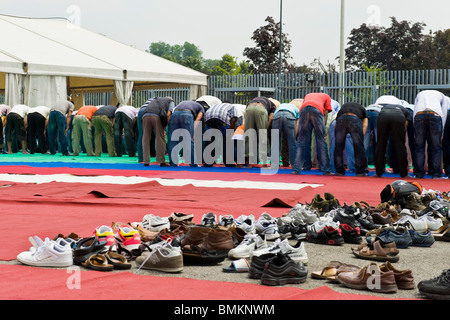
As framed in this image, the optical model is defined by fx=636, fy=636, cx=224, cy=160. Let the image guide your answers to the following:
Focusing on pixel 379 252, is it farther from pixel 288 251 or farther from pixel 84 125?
pixel 84 125

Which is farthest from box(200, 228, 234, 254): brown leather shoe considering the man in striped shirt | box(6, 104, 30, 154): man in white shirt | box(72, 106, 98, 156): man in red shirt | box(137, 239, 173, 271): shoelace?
box(6, 104, 30, 154): man in white shirt

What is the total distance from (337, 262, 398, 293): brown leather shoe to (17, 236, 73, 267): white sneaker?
185 cm

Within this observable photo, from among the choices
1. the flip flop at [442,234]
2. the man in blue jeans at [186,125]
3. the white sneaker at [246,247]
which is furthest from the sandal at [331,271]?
the man in blue jeans at [186,125]

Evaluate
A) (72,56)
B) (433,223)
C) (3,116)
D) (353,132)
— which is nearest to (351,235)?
(433,223)

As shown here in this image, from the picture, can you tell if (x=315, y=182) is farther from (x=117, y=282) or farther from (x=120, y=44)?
(x=120, y=44)

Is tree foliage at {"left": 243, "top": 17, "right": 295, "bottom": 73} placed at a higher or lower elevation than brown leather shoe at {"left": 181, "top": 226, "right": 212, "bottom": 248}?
higher

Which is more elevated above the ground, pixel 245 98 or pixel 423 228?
pixel 245 98

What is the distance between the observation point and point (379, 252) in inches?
186

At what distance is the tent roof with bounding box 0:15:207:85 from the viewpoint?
2083cm

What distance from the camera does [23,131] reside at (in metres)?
18.3

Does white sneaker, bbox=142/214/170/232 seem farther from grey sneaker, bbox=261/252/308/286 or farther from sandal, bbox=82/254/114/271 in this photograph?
grey sneaker, bbox=261/252/308/286

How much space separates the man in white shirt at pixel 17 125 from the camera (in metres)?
18.0
